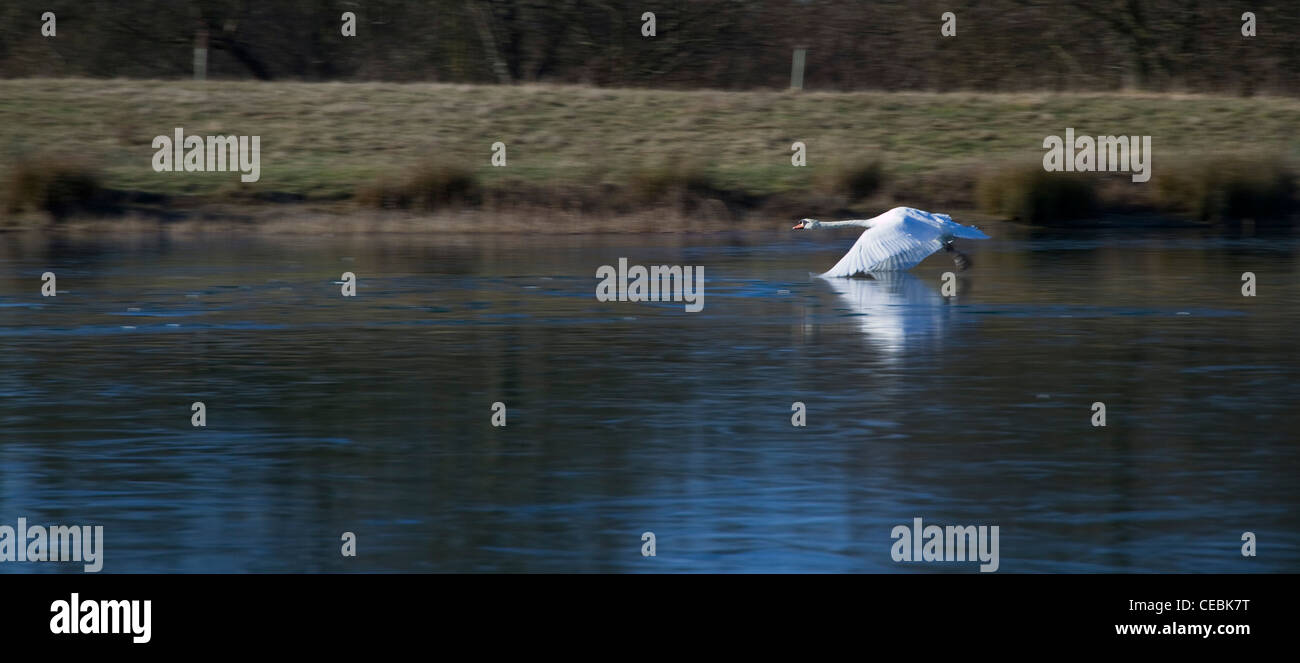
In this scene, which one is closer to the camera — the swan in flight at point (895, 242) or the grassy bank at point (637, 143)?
the swan in flight at point (895, 242)

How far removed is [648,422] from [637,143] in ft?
101

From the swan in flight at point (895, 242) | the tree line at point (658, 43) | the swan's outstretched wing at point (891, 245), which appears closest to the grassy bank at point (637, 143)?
the tree line at point (658, 43)

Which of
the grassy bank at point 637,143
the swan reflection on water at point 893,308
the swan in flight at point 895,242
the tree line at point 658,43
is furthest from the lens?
the tree line at point 658,43

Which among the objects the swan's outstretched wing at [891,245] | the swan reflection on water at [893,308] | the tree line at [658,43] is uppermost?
the tree line at [658,43]

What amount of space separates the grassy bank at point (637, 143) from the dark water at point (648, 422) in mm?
12360

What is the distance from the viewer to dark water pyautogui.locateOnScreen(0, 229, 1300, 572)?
381 inches

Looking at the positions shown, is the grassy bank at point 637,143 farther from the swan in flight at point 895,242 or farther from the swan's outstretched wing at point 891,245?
the swan's outstretched wing at point 891,245

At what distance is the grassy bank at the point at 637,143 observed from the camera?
37312 millimetres

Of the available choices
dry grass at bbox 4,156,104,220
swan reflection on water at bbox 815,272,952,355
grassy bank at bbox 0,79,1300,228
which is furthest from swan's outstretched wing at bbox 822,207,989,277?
dry grass at bbox 4,156,104,220

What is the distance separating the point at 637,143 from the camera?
43.7 metres

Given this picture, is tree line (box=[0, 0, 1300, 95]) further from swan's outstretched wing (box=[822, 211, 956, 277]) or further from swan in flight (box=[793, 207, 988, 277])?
swan's outstretched wing (box=[822, 211, 956, 277])

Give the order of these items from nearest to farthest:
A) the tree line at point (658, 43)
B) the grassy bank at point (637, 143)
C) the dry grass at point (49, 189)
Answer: the dry grass at point (49, 189) → the grassy bank at point (637, 143) → the tree line at point (658, 43)

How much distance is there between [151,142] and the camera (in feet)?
140
